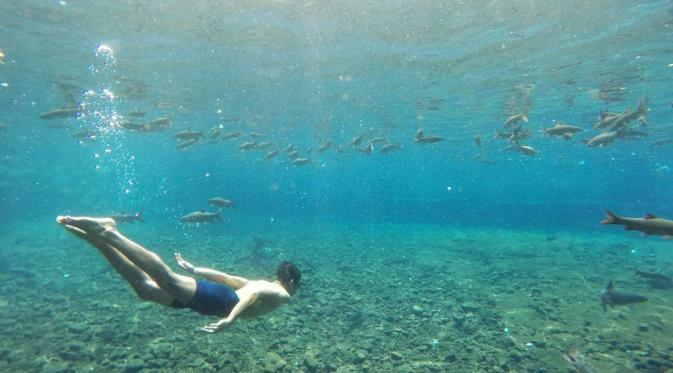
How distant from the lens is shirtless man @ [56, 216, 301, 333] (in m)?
4.08

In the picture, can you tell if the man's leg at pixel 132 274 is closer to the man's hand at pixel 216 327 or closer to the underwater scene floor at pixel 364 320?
the man's hand at pixel 216 327

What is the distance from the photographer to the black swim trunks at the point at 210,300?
450cm

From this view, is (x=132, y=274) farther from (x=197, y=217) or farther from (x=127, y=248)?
(x=197, y=217)

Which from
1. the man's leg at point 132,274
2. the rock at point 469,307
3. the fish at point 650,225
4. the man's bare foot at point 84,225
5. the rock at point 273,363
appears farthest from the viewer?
the rock at point 469,307

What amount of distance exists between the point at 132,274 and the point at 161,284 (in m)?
0.39

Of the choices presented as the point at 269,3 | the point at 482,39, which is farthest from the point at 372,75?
the point at 269,3

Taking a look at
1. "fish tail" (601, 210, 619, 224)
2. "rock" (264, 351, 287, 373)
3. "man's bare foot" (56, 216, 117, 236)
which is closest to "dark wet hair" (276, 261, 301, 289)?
"man's bare foot" (56, 216, 117, 236)

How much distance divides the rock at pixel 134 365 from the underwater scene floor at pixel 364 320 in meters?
0.04

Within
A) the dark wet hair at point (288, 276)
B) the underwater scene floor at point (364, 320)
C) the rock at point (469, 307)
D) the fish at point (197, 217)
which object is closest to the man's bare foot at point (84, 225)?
the dark wet hair at point (288, 276)

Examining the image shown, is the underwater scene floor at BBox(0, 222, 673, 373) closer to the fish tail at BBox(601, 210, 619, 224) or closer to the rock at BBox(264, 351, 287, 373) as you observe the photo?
the rock at BBox(264, 351, 287, 373)

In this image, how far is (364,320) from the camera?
9398 millimetres

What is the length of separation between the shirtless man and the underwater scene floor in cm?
300

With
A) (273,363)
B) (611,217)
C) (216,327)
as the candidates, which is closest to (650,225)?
(611,217)

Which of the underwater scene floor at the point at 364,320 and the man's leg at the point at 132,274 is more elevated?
the man's leg at the point at 132,274
